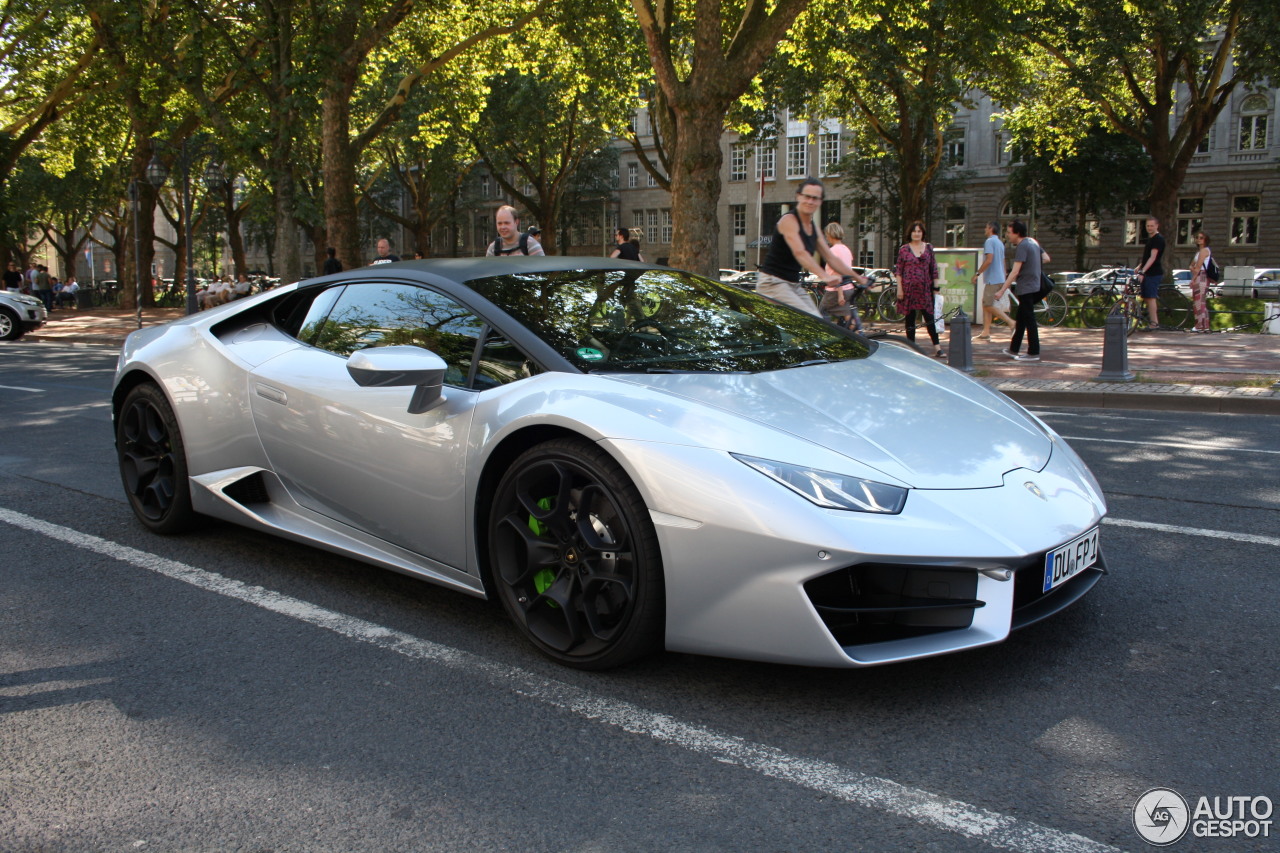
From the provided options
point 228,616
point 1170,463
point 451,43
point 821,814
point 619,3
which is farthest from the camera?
point 451,43

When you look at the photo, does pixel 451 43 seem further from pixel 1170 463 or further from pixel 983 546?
pixel 983 546

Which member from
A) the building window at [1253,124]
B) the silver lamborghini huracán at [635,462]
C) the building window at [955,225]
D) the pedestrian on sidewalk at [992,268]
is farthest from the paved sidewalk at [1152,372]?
the building window at [955,225]

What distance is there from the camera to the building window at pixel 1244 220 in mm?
48781

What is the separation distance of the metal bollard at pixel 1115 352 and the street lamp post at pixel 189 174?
15.9 metres

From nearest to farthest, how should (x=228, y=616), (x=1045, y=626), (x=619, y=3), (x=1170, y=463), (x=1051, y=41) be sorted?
(x=1045, y=626) → (x=228, y=616) → (x=1170, y=463) → (x=619, y=3) → (x=1051, y=41)

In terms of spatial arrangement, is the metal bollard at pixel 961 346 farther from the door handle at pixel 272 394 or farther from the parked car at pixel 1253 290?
the parked car at pixel 1253 290

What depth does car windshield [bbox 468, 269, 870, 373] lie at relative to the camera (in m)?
3.62

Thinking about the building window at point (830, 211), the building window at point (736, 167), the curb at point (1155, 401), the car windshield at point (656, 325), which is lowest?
the curb at point (1155, 401)

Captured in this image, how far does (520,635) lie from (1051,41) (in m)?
27.6

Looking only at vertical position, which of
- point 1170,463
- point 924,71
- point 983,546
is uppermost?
point 924,71

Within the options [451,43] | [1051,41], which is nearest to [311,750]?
Answer: [1051,41]

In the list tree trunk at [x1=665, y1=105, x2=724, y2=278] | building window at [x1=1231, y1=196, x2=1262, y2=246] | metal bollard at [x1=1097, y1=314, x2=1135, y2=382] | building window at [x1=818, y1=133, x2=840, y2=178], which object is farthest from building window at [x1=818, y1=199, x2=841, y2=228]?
metal bollard at [x1=1097, y1=314, x2=1135, y2=382]

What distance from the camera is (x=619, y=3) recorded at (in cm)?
2405

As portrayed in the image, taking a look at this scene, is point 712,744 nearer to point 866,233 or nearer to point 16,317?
point 16,317
